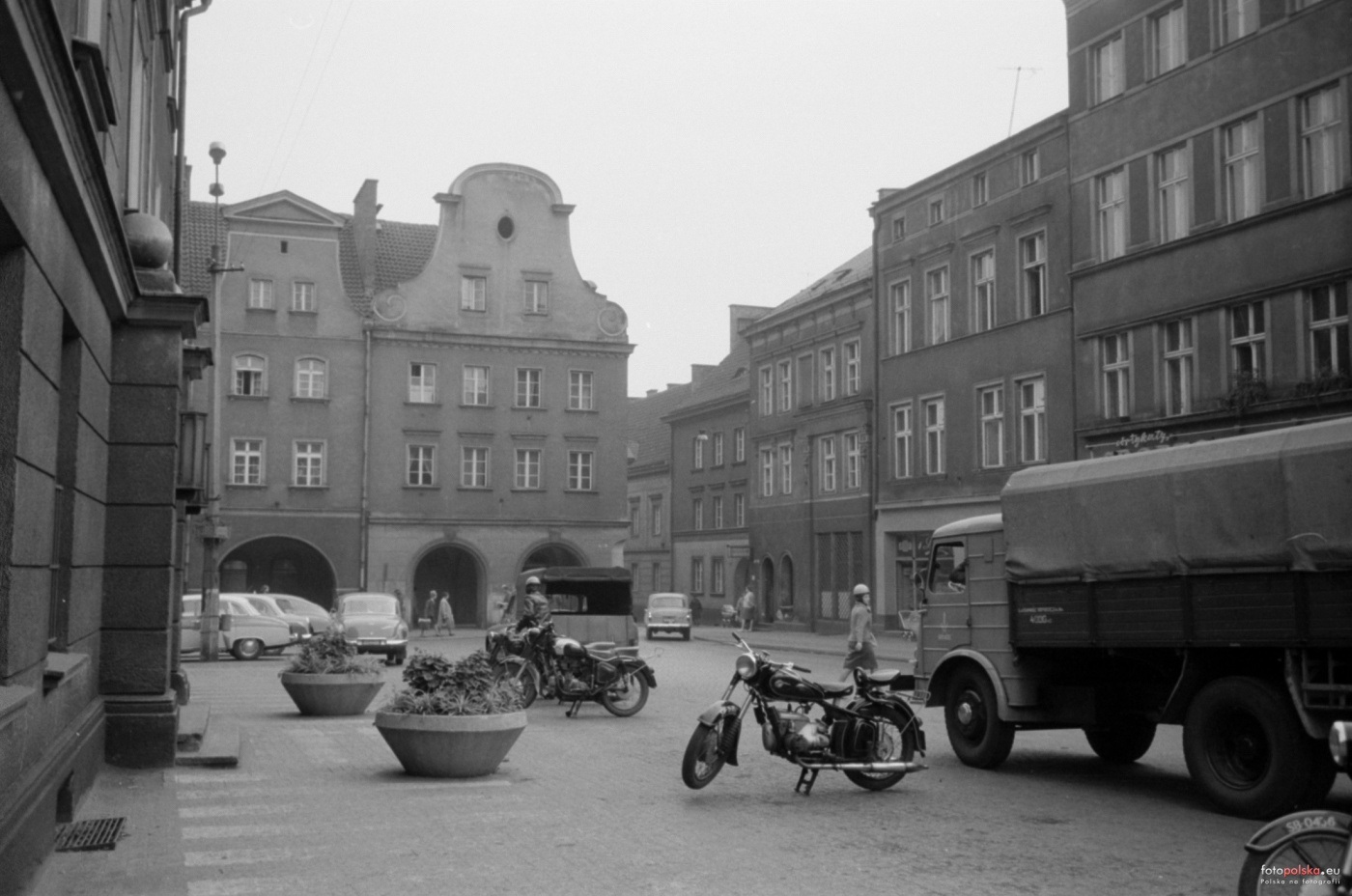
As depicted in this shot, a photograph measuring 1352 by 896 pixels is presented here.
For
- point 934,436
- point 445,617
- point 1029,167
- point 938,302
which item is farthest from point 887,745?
point 445,617

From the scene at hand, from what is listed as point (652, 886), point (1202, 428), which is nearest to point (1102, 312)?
point (1202, 428)

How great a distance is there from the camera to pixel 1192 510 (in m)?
11.8

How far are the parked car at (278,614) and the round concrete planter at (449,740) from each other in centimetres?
2407

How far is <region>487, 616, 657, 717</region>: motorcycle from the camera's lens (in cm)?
1947

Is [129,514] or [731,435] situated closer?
[129,514]

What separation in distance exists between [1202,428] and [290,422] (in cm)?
Result: 3309

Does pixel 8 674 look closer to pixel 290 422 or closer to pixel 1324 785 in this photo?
pixel 1324 785

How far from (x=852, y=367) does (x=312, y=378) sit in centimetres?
1966

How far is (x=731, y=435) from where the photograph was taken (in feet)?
201

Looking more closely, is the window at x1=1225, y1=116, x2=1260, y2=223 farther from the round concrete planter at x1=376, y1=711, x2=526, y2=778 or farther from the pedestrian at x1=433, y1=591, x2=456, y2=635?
the pedestrian at x1=433, y1=591, x2=456, y2=635

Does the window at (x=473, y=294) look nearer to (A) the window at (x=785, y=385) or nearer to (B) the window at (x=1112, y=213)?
(A) the window at (x=785, y=385)

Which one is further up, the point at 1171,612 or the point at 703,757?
the point at 1171,612

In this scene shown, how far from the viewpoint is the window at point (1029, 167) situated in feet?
117

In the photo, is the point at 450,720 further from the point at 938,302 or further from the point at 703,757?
the point at 938,302
